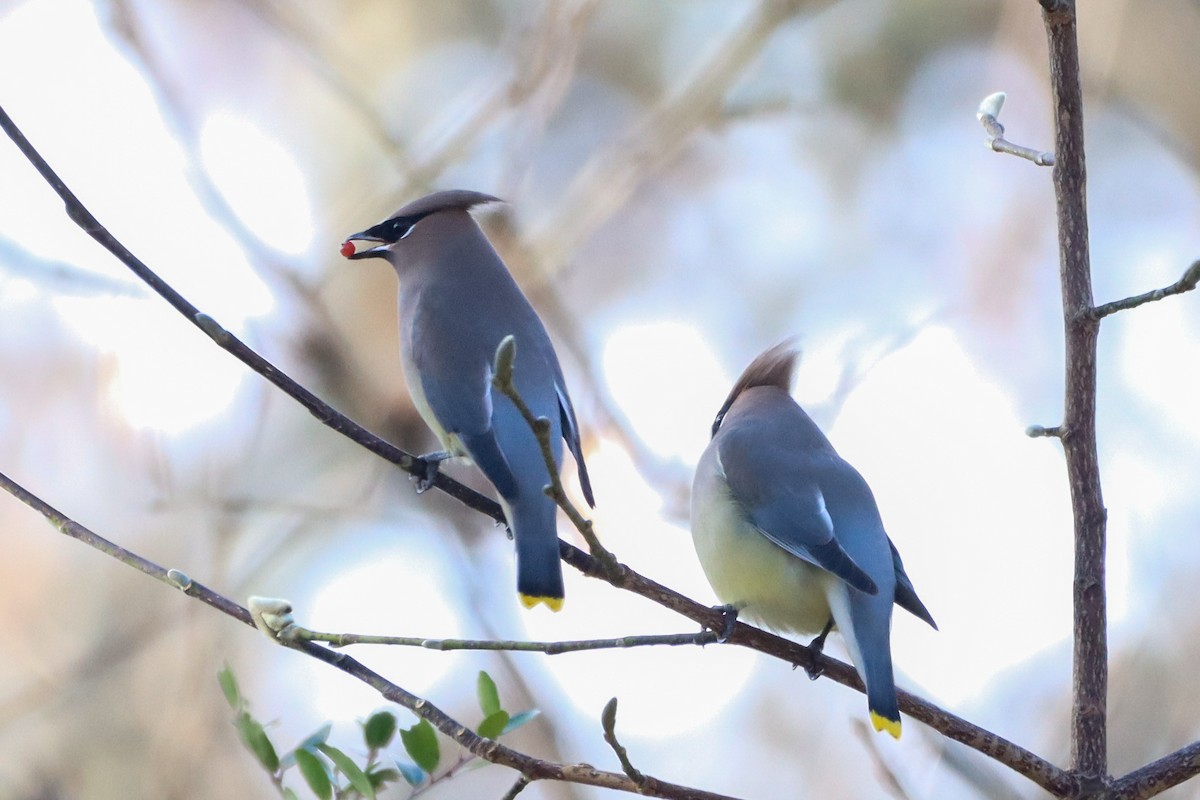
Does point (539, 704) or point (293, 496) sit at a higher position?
point (293, 496)

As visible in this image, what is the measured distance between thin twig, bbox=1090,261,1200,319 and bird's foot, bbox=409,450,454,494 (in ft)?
3.86

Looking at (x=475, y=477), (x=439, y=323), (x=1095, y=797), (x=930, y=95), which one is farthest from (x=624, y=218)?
(x=1095, y=797)

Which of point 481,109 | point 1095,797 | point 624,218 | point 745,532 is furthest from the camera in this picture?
point 624,218

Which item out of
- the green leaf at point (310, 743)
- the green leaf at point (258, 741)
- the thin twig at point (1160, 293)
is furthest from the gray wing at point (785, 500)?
the green leaf at point (258, 741)

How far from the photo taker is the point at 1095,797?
2.06 m

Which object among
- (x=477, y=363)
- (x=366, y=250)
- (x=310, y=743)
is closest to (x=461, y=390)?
(x=477, y=363)

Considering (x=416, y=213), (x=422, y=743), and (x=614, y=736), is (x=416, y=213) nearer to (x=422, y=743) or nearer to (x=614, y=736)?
(x=422, y=743)

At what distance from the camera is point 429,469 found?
259cm

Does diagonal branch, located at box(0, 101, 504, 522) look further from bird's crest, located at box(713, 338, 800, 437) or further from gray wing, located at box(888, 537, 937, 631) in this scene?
bird's crest, located at box(713, 338, 800, 437)

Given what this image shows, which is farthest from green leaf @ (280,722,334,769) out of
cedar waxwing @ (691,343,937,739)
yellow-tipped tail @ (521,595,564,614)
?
cedar waxwing @ (691,343,937,739)

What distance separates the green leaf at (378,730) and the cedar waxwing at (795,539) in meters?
0.90

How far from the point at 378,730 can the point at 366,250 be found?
4.87 ft

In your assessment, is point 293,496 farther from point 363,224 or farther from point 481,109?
point 481,109

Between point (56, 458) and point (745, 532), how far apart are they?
3.24 m
